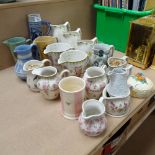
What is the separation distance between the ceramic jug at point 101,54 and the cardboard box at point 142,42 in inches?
5.6

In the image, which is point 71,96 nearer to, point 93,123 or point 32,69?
point 93,123

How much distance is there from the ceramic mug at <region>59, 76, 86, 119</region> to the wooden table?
25mm

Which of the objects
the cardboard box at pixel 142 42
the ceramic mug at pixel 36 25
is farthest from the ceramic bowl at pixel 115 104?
the ceramic mug at pixel 36 25

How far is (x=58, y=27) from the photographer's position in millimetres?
775

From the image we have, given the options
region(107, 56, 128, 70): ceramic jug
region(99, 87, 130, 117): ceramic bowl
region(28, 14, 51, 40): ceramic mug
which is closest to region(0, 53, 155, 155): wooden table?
region(99, 87, 130, 117): ceramic bowl

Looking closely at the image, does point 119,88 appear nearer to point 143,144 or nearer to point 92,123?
point 92,123

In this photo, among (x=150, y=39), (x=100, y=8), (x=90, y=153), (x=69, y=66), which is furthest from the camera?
(x=100, y=8)

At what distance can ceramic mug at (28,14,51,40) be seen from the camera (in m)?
0.73

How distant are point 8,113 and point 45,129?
0.43ft

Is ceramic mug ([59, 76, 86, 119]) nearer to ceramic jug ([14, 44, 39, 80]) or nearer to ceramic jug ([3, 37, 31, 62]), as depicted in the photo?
ceramic jug ([14, 44, 39, 80])

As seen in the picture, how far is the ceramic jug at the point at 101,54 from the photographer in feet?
2.11

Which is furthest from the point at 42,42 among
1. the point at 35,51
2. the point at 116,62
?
the point at 116,62

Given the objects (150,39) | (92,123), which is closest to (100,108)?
(92,123)

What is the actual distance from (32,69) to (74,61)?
137 millimetres
